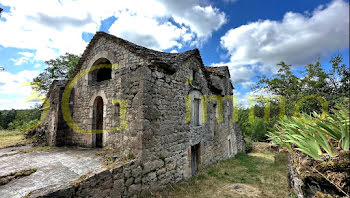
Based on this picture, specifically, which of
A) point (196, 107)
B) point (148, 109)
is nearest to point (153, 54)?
point (148, 109)

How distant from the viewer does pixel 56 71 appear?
685 inches

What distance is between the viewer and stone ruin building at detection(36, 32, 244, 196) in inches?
192

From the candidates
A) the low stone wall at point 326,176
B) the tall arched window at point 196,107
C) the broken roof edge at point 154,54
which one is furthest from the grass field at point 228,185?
the broken roof edge at point 154,54

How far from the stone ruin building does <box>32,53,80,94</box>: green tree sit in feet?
30.9

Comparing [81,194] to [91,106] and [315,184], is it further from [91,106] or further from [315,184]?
[91,106]

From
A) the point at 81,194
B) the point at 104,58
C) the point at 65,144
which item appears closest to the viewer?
the point at 81,194

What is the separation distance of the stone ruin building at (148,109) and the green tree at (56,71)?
30.9 ft

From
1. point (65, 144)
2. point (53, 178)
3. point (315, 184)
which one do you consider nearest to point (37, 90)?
point (65, 144)

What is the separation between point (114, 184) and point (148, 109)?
209 centimetres

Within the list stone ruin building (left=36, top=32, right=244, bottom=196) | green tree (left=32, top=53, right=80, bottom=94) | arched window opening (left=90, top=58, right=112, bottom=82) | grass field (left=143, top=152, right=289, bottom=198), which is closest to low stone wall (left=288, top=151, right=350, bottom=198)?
stone ruin building (left=36, top=32, right=244, bottom=196)

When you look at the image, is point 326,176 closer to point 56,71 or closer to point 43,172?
point 43,172

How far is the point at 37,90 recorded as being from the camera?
690 inches

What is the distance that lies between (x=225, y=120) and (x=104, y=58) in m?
8.20

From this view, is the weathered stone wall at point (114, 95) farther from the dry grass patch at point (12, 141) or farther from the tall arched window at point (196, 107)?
the dry grass patch at point (12, 141)
